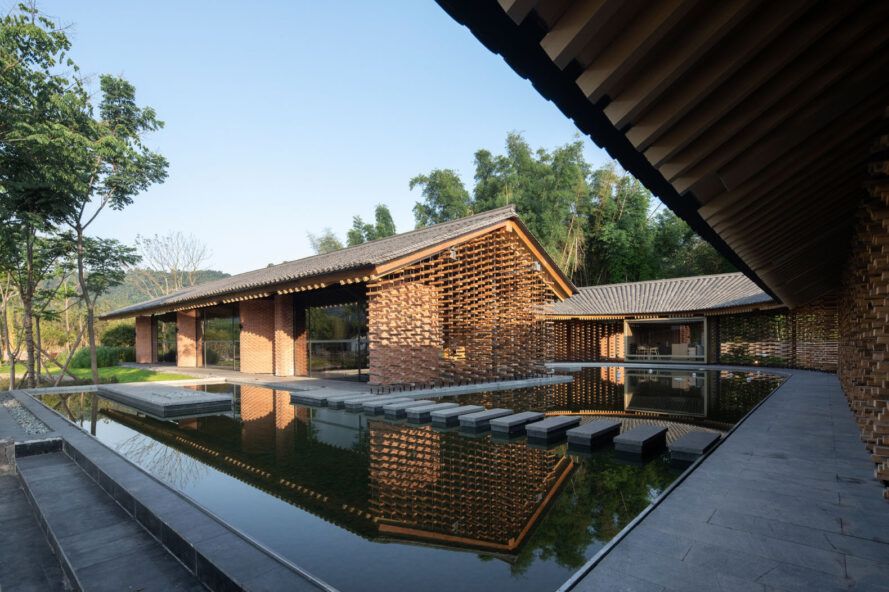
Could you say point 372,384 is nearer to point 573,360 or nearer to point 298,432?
point 298,432

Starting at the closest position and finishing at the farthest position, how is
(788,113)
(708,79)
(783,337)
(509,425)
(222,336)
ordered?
(708,79)
(788,113)
(509,425)
(783,337)
(222,336)

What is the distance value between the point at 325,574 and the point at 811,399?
11617mm

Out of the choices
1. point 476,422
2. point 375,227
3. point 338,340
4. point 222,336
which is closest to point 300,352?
point 338,340

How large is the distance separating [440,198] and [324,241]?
18.5m

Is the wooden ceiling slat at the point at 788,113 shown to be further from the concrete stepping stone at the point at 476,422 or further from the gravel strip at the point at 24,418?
the gravel strip at the point at 24,418

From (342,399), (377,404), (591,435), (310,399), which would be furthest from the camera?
(310,399)

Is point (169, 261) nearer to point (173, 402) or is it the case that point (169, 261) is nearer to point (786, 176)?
point (173, 402)

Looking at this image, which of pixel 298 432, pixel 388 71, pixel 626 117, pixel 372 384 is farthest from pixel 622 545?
pixel 388 71

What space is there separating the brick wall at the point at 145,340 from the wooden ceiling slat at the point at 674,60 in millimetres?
29196

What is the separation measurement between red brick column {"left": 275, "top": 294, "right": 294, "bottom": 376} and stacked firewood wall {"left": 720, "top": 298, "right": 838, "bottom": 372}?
1924cm

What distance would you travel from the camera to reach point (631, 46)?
6.75ft

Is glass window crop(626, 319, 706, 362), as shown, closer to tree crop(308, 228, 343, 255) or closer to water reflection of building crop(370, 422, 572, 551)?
water reflection of building crop(370, 422, 572, 551)

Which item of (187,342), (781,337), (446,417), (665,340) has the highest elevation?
(781,337)

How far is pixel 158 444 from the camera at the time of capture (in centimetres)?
737
